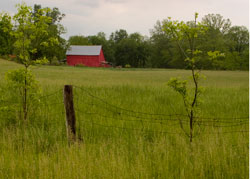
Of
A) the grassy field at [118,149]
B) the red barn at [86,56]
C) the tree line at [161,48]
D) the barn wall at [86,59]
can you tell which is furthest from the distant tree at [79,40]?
the grassy field at [118,149]

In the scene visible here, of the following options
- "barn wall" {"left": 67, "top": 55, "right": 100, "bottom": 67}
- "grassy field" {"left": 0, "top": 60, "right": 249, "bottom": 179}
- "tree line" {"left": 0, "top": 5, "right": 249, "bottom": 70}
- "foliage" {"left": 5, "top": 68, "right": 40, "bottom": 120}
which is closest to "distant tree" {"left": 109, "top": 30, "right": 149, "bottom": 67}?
"tree line" {"left": 0, "top": 5, "right": 249, "bottom": 70}

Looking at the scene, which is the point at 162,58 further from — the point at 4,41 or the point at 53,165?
the point at 53,165

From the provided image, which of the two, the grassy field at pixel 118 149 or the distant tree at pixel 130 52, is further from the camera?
the distant tree at pixel 130 52

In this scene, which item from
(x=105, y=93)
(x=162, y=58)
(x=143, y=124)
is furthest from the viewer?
(x=162, y=58)

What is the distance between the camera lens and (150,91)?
1327 centimetres

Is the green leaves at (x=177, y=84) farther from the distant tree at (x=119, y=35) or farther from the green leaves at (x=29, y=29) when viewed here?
the distant tree at (x=119, y=35)

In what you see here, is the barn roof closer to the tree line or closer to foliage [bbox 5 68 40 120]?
the tree line

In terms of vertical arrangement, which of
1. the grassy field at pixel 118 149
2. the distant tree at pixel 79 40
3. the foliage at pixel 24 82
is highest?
the distant tree at pixel 79 40

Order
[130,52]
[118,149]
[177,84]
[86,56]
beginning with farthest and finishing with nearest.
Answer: [130,52] → [86,56] → [177,84] → [118,149]

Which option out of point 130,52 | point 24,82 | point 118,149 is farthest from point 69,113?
point 130,52

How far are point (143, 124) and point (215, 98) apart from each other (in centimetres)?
627

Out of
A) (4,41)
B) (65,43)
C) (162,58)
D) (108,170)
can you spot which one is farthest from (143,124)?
(162,58)

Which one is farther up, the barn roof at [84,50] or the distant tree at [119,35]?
the distant tree at [119,35]

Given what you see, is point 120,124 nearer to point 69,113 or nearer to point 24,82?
point 69,113
